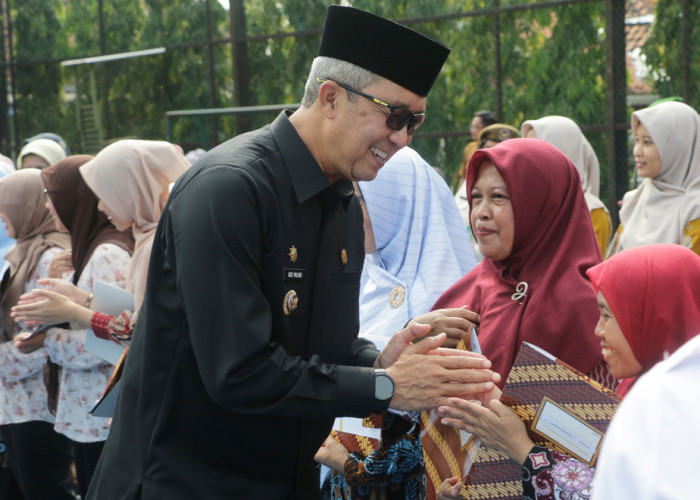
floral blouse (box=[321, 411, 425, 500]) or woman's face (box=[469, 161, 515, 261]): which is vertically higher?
woman's face (box=[469, 161, 515, 261])

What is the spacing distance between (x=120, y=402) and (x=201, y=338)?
0.38 metres

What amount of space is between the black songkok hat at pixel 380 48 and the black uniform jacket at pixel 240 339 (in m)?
0.23

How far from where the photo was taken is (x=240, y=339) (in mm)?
1853

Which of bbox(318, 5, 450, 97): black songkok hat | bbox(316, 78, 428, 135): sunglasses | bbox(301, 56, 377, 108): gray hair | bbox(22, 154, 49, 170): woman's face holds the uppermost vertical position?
bbox(318, 5, 450, 97): black songkok hat

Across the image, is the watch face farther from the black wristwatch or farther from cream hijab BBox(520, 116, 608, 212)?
cream hijab BBox(520, 116, 608, 212)

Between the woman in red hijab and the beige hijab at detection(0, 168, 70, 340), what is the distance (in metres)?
2.88

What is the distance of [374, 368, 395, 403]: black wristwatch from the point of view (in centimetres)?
200

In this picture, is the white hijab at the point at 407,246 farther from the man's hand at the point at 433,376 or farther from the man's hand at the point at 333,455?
the man's hand at the point at 433,376

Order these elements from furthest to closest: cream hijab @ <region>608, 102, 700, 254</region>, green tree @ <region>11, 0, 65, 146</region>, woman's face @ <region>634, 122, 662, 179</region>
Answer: green tree @ <region>11, 0, 65, 146</region>
woman's face @ <region>634, 122, 662, 179</region>
cream hijab @ <region>608, 102, 700, 254</region>

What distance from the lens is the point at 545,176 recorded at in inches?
110

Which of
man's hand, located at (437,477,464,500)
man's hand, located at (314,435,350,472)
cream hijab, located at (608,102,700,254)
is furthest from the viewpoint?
cream hijab, located at (608,102,700,254)

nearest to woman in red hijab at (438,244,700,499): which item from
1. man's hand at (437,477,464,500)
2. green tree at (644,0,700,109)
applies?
man's hand at (437,477,464,500)

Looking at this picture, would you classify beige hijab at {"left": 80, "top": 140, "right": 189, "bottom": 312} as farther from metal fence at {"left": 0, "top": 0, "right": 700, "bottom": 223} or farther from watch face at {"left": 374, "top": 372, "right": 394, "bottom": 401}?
metal fence at {"left": 0, "top": 0, "right": 700, "bottom": 223}

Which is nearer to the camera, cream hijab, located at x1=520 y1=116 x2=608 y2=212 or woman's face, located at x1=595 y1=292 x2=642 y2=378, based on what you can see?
woman's face, located at x1=595 y1=292 x2=642 y2=378
